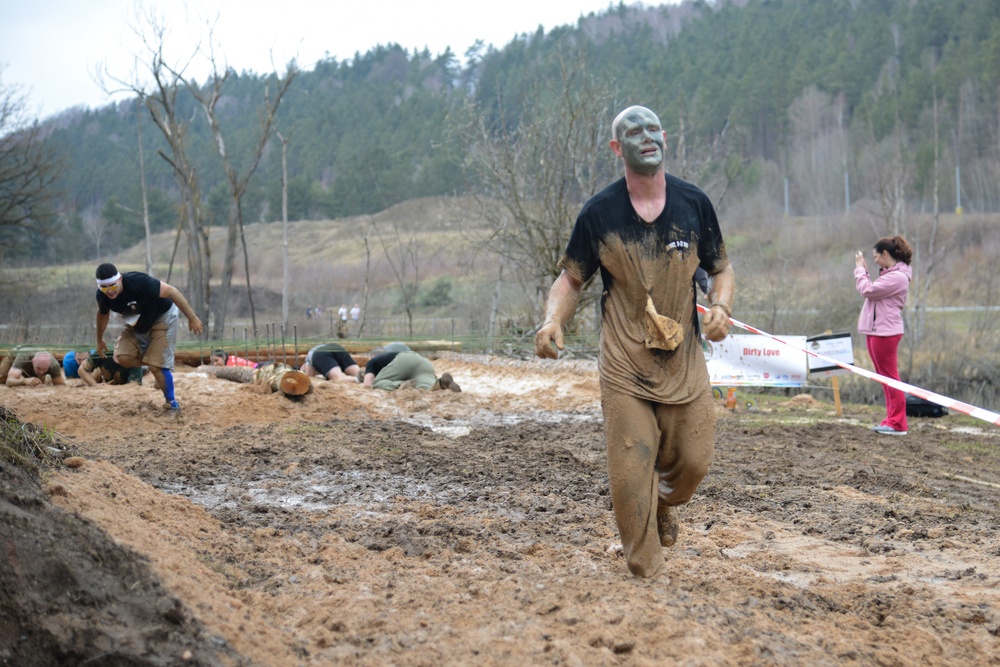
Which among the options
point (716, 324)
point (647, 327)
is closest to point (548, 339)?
point (647, 327)

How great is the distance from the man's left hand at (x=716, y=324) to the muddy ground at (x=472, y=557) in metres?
1.20

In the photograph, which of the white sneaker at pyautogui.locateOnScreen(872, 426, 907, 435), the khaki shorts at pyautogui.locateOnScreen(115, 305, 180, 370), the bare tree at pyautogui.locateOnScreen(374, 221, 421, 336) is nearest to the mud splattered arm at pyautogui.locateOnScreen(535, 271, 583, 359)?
the khaki shorts at pyautogui.locateOnScreen(115, 305, 180, 370)

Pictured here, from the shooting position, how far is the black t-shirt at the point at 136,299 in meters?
10.3

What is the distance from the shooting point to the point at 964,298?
33031mm

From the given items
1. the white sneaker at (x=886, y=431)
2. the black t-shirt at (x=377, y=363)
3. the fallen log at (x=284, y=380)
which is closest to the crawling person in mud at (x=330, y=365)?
the black t-shirt at (x=377, y=363)

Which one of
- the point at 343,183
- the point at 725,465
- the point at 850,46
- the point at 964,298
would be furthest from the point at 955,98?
the point at 725,465

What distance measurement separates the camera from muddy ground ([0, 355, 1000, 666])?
143 inches

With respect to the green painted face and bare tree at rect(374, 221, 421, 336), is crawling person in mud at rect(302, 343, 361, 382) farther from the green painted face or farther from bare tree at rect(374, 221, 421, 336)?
the green painted face

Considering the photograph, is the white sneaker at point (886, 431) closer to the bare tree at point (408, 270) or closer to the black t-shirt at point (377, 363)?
the black t-shirt at point (377, 363)

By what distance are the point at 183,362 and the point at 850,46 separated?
75.3 metres

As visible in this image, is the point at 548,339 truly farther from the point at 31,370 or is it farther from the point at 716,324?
the point at 31,370

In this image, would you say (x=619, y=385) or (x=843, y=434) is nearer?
(x=619, y=385)

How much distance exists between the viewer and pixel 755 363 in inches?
518

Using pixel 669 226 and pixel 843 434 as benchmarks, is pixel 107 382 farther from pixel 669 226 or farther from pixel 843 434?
pixel 669 226
